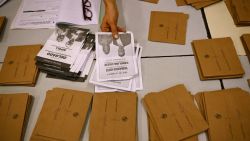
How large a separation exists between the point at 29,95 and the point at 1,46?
0.44 m

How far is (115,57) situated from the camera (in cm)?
131

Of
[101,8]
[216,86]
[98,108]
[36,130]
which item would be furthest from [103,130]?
[101,8]

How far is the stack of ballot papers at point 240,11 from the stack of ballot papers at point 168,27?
10.6 inches

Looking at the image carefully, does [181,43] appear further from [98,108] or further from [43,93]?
[43,93]

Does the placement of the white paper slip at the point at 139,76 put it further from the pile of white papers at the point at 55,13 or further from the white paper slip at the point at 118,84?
the pile of white papers at the point at 55,13

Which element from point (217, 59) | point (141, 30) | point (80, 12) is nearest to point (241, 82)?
point (217, 59)

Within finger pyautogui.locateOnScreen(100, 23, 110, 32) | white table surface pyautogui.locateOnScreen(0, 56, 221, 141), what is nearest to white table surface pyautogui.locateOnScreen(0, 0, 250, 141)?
white table surface pyautogui.locateOnScreen(0, 56, 221, 141)

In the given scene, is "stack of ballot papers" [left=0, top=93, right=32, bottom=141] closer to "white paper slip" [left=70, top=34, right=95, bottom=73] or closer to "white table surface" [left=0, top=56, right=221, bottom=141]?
"white table surface" [left=0, top=56, right=221, bottom=141]

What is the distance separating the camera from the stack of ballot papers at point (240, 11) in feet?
4.65

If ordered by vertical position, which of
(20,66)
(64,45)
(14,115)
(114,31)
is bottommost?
(14,115)

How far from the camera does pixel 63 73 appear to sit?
1.30m

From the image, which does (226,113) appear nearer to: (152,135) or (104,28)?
(152,135)

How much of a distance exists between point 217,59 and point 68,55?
0.76 metres

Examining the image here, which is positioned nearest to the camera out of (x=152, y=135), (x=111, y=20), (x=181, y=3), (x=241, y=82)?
(x=152, y=135)
